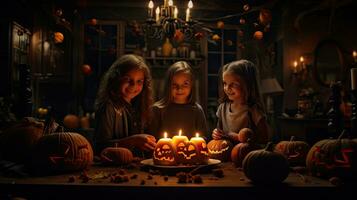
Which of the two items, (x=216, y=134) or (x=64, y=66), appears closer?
(x=216, y=134)

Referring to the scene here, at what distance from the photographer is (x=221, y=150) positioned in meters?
2.21

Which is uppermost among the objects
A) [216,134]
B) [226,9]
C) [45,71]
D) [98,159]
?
[226,9]

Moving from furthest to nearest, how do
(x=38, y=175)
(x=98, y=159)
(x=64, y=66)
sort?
(x=64, y=66) < (x=98, y=159) < (x=38, y=175)

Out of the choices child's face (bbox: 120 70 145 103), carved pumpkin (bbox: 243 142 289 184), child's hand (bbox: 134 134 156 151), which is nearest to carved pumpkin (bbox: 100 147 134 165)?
child's hand (bbox: 134 134 156 151)

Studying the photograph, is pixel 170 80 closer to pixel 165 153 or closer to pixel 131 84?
pixel 131 84

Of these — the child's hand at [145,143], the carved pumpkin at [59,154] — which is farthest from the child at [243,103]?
the carved pumpkin at [59,154]

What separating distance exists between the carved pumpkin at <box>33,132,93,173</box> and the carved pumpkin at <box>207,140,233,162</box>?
2.66ft

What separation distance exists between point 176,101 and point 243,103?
50cm

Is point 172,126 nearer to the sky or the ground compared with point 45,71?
nearer to the ground

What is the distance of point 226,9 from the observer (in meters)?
7.38

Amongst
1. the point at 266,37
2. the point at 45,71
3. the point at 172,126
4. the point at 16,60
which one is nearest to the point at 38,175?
the point at 172,126

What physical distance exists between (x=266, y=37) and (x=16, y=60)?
509cm

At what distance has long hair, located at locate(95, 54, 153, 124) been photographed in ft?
7.89

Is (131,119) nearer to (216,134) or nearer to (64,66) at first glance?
(216,134)
